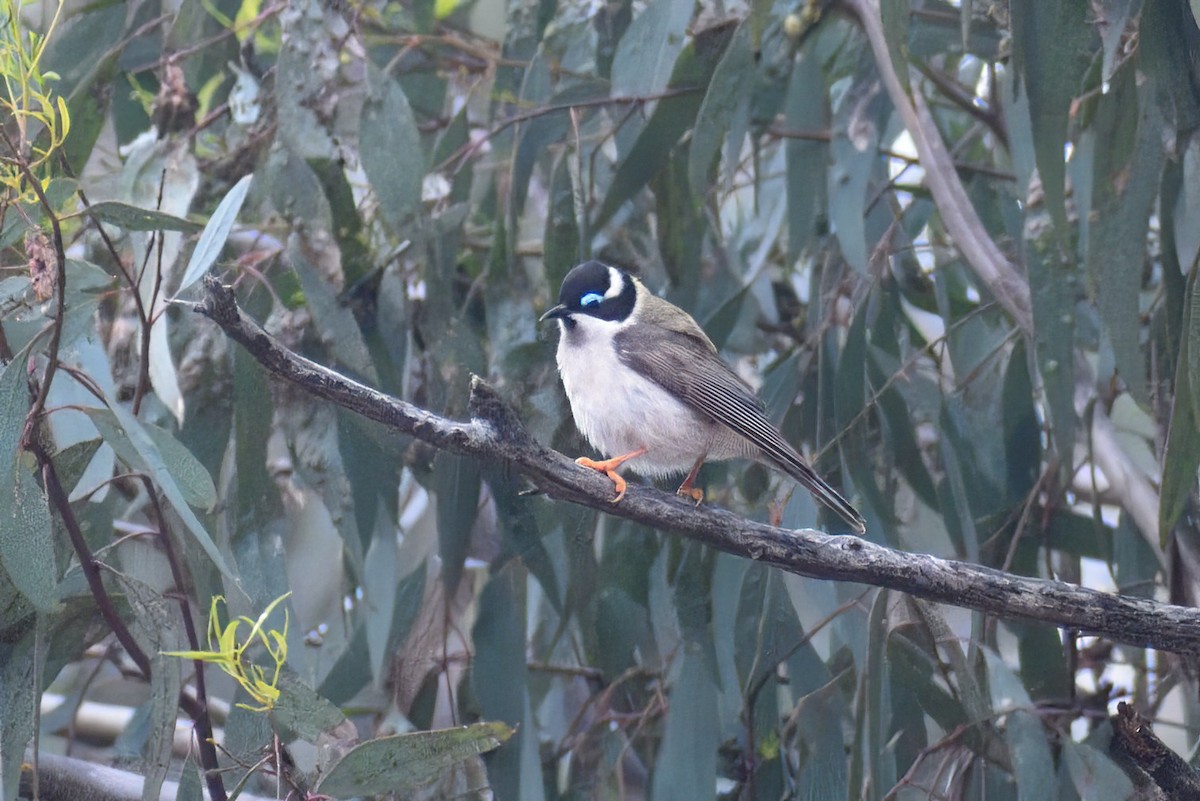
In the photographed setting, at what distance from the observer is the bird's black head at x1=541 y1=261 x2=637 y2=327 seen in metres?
2.97

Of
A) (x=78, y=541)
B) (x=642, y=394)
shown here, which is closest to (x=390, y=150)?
(x=642, y=394)

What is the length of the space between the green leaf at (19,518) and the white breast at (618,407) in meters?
1.27

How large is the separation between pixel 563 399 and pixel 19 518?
1.46 meters

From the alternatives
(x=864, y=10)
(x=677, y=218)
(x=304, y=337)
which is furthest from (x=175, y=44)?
(x=864, y=10)

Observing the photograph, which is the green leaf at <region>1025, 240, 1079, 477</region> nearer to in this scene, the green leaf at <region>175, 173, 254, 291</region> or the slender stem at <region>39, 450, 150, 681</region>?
the green leaf at <region>175, 173, 254, 291</region>

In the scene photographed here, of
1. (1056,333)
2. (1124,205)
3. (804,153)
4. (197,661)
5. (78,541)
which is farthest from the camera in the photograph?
(804,153)

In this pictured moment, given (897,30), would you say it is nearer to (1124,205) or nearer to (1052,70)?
(1052,70)

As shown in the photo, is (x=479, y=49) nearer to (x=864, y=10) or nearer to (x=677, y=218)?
(x=677, y=218)

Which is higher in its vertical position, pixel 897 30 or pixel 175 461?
pixel 897 30

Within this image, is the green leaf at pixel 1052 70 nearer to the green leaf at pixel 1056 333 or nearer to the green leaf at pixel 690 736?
the green leaf at pixel 1056 333

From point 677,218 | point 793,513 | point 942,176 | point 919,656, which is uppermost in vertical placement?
point 942,176

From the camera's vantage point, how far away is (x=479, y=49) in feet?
12.9

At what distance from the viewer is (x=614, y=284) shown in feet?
10.5

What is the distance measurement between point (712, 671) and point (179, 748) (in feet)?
6.32
